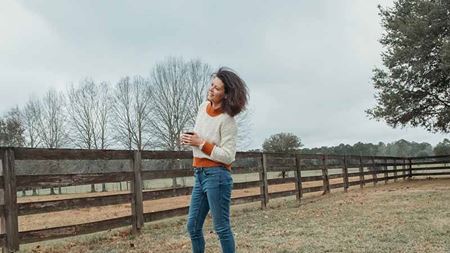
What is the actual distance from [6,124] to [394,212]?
3634 centimetres

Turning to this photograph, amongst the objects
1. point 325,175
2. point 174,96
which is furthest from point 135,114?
point 325,175

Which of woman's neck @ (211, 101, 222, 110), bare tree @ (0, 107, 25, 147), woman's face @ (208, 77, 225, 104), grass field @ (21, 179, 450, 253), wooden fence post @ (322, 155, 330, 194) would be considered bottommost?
grass field @ (21, 179, 450, 253)

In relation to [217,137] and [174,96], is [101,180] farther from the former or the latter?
[174,96]

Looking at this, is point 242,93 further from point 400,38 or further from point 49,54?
point 49,54

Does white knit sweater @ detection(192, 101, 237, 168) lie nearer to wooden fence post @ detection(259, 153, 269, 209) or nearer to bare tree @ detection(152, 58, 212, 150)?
wooden fence post @ detection(259, 153, 269, 209)

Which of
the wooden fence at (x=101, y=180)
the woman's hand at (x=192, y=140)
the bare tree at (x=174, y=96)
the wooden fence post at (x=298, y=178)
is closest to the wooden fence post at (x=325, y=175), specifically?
the wooden fence at (x=101, y=180)

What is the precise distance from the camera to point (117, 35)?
56.0ft

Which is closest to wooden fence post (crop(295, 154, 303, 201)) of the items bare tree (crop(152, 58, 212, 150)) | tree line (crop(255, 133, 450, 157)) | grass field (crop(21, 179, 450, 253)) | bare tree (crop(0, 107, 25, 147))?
grass field (crop(21, 179, 450, 253))

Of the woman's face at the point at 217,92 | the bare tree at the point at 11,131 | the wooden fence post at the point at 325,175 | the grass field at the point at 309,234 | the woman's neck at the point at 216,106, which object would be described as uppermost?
the bare tree at the point at 11,131

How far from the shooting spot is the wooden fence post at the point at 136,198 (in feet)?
21.6

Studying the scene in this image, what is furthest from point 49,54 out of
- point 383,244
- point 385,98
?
point 383,244

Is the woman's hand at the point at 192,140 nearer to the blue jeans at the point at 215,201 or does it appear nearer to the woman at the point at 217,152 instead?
the woman at the point at 217,152

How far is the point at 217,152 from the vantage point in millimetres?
2961

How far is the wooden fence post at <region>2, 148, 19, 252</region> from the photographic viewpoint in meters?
4.89
